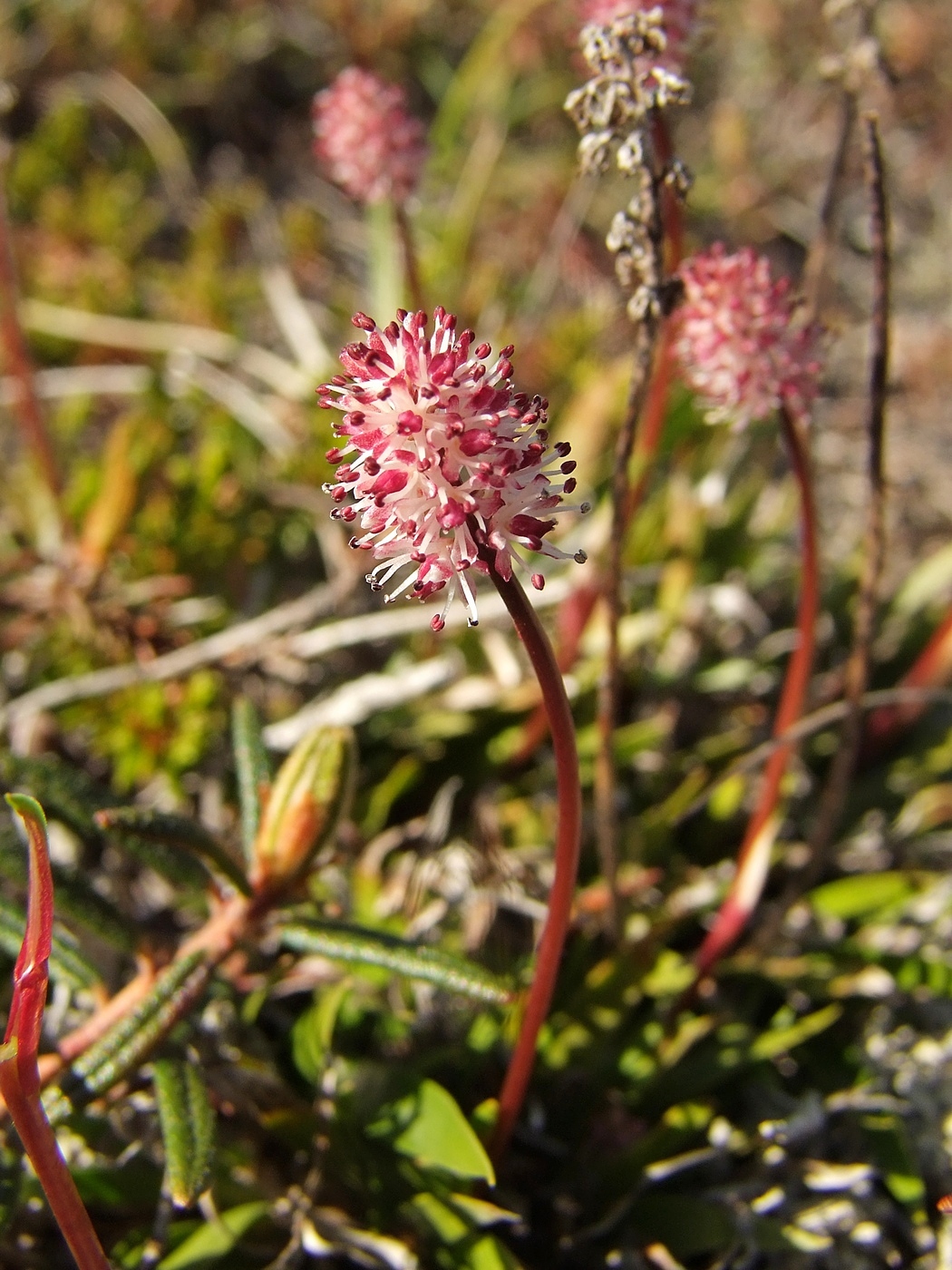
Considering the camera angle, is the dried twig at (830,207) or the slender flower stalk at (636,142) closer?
the slender flower stalk at (636,142)

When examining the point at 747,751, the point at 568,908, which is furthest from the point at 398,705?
the point at 568,908

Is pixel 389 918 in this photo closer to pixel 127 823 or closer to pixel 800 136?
pixel 127 823

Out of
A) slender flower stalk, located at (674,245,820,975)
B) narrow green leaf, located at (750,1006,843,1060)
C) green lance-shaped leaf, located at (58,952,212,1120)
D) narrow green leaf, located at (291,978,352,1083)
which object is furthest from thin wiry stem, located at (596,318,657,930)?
green lance-shaped leaf, located at (58,952,212,1120)

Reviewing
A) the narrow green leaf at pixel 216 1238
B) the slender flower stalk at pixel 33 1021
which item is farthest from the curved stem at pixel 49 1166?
the narrow green leaf at pixel 216 1238

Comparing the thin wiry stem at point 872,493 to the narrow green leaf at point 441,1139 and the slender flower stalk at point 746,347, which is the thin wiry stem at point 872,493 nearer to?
the slender flower stalk at point 746,347

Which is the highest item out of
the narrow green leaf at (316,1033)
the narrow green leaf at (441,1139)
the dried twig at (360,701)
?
the dried twig at (360,701)

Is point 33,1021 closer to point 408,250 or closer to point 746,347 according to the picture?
point 746,347
